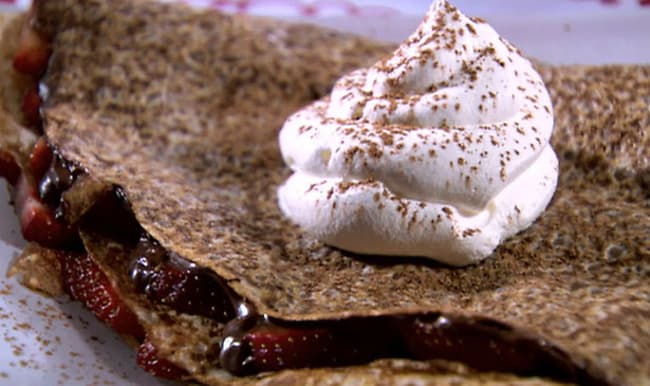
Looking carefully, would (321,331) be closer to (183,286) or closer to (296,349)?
(296,349)

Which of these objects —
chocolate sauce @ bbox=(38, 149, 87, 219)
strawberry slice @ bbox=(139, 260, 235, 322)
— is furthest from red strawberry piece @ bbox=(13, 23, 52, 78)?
strawberry slice @ bbox=(139, 260, 235, 322)

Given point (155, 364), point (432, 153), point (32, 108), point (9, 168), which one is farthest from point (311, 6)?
point (155, 364)

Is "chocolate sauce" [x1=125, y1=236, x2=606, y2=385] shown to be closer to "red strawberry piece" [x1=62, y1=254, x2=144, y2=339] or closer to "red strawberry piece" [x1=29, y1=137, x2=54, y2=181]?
"red strawberry piece" [x1=62, y1=254, x2=144, y2=339]

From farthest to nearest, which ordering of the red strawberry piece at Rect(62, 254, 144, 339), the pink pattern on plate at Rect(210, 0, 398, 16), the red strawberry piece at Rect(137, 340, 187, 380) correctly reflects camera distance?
1. the pink pattern on plate at Rect(210, 0, 398, 16)
2. the red strawberry piece at Rect(62, 254, 144, 339)
3. the red strawberry piece at Rect(137, 340, 187, 380)

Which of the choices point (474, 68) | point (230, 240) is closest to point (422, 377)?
point (230, 240)

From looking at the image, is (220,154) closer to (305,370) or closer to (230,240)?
(230,240)

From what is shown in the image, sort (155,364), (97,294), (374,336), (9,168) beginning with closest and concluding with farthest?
(374,336), (155,364), (97,294), (9,168)

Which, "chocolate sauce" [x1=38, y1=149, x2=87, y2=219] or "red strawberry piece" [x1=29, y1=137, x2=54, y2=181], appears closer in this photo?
"chocolate sauce" [x1=38, y1=149, x2=87, y2=219]

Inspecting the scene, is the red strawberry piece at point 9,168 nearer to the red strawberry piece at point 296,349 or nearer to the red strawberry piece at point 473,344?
the red strawberry piece at point 296,349
